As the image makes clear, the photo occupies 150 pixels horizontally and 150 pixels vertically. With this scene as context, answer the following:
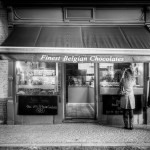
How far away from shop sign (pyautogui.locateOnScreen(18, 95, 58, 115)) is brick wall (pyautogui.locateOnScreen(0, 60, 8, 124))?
1.78 feet

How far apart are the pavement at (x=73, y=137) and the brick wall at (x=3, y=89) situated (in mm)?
532

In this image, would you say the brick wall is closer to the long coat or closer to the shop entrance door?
the shop entrance door

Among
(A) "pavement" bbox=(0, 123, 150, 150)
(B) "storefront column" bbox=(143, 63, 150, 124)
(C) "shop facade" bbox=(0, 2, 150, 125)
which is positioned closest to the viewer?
(A) "pavement" bbox=(0, 123, 150, 150)

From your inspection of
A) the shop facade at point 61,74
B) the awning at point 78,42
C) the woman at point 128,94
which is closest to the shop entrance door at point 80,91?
the shop facade at point 61,74

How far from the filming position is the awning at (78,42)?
7172mm

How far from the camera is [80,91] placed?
1132 centimetres

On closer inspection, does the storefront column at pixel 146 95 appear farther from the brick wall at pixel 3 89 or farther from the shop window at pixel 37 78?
the brick wall at pixel 3 89

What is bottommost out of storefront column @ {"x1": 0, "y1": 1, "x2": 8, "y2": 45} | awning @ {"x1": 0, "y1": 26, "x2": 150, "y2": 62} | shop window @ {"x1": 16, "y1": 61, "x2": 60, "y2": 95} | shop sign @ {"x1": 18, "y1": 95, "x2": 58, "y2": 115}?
shop sign @ {"x1": 18, "y1": 95, "x2": 58, "y2": 115}

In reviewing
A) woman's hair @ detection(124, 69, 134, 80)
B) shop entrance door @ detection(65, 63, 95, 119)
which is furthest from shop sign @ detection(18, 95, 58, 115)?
woman's hair @ detection(124, 69, 134, 80)

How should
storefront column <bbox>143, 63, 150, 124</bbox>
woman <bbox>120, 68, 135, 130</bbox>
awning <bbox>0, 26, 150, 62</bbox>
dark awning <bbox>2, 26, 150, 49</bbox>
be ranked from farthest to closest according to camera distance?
storefront column <bbox>143, 63, 150, 124</bbox> < woman <bbox>120, 68, 135, 130</bbox> < dark awning <bbox>2, 26, 150, 49</bbox> < awning <bbox>0, 26, 150, 62</bbox>

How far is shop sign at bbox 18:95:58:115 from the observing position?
29.2ft

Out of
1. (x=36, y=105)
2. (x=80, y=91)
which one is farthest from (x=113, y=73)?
(x=36, y=105)

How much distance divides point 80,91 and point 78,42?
398 centimetres

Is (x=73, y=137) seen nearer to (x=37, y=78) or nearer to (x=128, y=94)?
(x=128, y=94)
